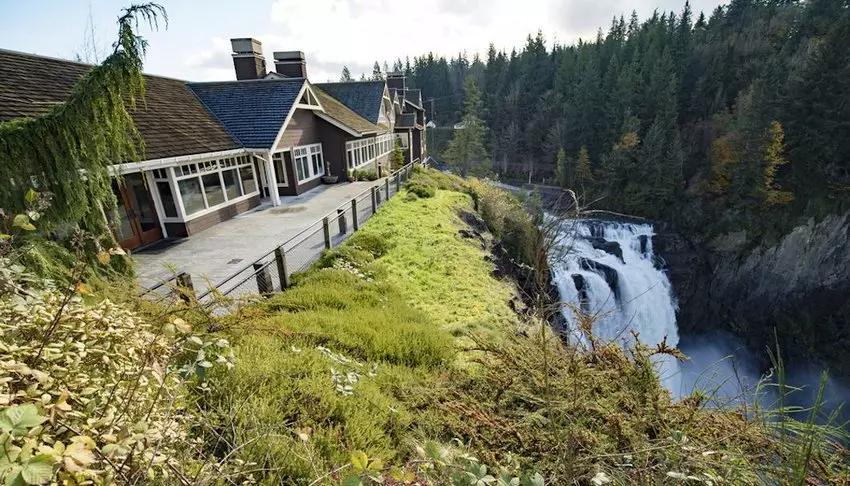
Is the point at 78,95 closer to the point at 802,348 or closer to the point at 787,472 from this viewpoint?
the point at 787,472

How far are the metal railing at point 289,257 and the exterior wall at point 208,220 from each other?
3.75 meters

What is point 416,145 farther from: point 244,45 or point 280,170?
point 280,170

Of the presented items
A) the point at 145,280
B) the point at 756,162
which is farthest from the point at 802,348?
the point at 145,280

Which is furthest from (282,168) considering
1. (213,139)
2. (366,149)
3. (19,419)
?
(19,419)

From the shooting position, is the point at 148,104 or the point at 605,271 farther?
the point at 605,271

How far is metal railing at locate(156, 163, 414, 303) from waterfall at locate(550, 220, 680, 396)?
9302 millimetres

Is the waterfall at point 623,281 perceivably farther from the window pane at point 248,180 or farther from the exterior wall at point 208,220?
the window pane at point 248,180

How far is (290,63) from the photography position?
22281 millimetres

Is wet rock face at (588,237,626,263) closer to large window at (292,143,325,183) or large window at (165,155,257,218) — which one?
large window at (292,143,325,183)

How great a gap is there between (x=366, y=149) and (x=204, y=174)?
1363 cm

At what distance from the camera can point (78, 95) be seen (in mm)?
4148

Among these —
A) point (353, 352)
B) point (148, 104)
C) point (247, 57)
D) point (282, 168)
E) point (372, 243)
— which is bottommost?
point (372, 243)

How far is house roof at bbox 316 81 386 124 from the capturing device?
91.0ft

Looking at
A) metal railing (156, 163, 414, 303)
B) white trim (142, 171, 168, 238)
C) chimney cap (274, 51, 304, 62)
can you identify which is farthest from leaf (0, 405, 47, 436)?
chimney cap (274, 51, 304, 62)
